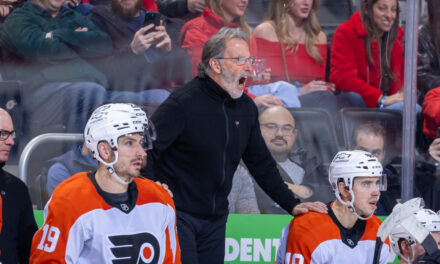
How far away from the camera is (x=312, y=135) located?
4656 mm

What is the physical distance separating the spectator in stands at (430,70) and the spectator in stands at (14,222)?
270 centimetres

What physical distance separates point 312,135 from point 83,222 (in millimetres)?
2356

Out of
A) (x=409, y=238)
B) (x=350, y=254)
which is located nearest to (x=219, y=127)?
(x=350, y=254)

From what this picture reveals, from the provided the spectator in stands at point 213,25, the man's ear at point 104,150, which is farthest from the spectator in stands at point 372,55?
the man's ear at point 104,150

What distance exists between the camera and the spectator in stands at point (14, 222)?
10.2 feet

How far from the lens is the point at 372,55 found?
15.9ft

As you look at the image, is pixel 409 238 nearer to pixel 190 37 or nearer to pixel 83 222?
pixel 83 222

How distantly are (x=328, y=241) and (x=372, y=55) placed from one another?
196cm

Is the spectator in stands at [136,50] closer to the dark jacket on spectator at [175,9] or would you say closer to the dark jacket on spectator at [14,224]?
the dark jacket on spectator at [175,9]

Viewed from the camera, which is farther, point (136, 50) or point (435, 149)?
point (435, 149)

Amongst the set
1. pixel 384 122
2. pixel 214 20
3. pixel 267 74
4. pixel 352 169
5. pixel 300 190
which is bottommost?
pixel 300 190

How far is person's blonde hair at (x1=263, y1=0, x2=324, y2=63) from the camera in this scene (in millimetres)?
4645

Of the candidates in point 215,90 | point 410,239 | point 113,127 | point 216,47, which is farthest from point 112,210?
point 410,239

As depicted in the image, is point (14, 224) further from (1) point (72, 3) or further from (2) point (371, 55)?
(2) point (371, 55)
